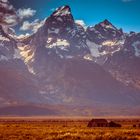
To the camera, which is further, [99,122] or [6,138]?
[99,122]

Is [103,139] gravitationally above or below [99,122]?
below

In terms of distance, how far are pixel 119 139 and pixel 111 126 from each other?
122 ft

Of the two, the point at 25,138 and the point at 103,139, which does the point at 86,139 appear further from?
the point at 25,138

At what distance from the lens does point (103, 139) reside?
51906 mm

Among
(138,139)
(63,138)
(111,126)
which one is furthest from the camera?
(111,126)

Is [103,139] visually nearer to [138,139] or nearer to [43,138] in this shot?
[138,139]

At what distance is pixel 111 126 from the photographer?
88625mm

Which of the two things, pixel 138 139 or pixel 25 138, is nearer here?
pixel 138 139

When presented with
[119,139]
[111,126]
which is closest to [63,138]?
[119,139]

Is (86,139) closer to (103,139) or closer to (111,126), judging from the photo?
(103,139)

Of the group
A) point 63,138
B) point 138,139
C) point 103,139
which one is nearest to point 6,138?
point 63,138

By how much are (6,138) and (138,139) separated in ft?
56.5

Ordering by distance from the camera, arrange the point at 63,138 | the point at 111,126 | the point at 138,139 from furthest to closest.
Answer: the point at 111,126 < the point at 63,138 < the point at 138,139

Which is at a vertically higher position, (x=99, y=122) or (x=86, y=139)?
(x=99, y=122)
